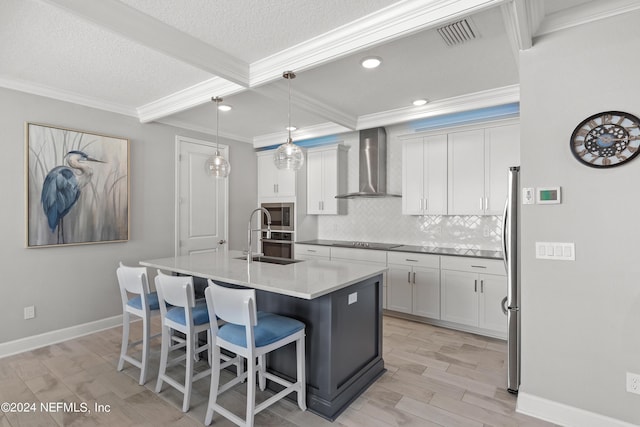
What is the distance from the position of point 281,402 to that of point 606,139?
8.89 ft

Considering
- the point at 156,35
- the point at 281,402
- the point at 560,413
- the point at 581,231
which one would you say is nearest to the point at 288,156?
the point at 156,35

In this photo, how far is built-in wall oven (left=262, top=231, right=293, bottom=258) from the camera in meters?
5.12

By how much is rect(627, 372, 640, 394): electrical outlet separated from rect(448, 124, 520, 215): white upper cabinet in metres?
2.00

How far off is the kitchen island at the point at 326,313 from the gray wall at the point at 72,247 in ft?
4.91

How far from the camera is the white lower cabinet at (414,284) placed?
3.81 m

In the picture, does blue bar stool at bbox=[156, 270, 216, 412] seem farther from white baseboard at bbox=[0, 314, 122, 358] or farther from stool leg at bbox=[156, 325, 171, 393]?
white baseboard at bbox=[0, 314, 122, 358]

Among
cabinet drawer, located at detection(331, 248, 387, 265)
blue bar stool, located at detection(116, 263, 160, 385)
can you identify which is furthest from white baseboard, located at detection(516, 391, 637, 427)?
blue bar stool, located at detection(116, 263, 160, 385)

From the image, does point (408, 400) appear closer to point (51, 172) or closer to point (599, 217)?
point (599, 217)

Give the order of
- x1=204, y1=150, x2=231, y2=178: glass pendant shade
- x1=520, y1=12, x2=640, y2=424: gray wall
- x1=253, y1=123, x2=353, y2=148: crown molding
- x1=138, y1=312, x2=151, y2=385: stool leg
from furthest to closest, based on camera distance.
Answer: x1=253, y1=123, x2=353, y2=148: crown molding, x1=204, y1=150, x2=231, y2=178: glass pendant shade, x1=138, y1=312, x2=151, y2=385: stool leg, x1=520, y1=12, x2=640, y2=424: gray wall

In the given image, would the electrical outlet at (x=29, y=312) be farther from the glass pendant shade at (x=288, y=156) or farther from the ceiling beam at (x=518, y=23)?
the ceiling beam at (x=518, y=23)

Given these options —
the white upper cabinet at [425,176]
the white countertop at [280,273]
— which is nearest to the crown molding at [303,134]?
the white upper cabinet at [425,176]

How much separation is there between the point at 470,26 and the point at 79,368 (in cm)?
415

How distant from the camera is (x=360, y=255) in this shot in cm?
434

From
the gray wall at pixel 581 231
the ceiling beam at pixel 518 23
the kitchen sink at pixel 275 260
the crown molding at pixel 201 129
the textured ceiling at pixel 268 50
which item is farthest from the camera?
the crown molding at pixel 201 129
